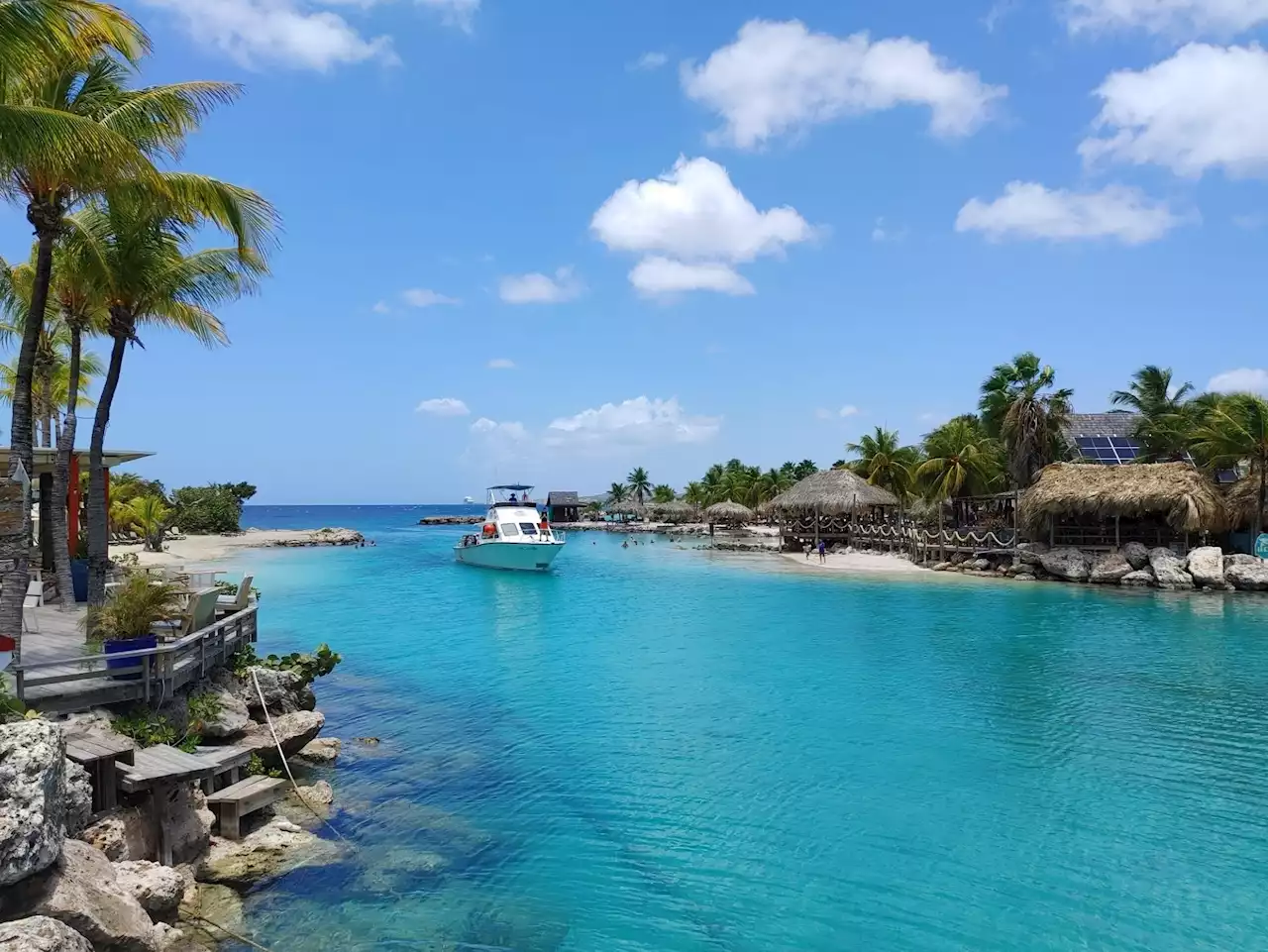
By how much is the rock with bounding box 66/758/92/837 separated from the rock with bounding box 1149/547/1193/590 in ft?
113

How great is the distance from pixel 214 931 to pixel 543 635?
17.0m

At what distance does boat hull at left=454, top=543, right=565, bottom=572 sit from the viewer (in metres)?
43.4

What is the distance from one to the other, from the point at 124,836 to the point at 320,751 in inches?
175

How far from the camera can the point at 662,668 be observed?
19.0m

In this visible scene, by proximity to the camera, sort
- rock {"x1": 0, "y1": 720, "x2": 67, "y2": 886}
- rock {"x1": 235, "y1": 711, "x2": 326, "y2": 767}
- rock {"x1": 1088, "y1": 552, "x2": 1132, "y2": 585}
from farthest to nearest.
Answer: rock {"x1": 1088, "y1": 552, "x2": 1132, "y2": 585}
rock {"x1": 235, "y1": 711, "x2": 326, "y2": 767}
rock {"x1": 0, "y1": 720, "x2": 67, "y2": 886}

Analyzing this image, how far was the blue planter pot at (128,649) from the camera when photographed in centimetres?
911

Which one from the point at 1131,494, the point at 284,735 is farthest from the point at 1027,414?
the point at 284,735

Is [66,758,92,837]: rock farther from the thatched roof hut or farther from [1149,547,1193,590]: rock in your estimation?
the thatched roof hut

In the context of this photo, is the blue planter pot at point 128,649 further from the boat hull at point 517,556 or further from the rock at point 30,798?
the boat hull at point 517,556

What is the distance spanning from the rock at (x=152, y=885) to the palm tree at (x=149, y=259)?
28.5 feet

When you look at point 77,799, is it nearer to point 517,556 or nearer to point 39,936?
point 39,936

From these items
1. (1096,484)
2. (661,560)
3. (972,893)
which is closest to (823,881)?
(972,893)

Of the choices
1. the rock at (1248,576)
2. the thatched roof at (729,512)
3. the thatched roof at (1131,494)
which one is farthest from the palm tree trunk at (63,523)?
the thatched roof at (729,512)

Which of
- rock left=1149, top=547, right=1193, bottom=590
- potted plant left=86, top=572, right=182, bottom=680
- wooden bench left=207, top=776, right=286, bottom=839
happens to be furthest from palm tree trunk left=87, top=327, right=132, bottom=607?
rock left=1149, top=547, right=1193, bottom=590
